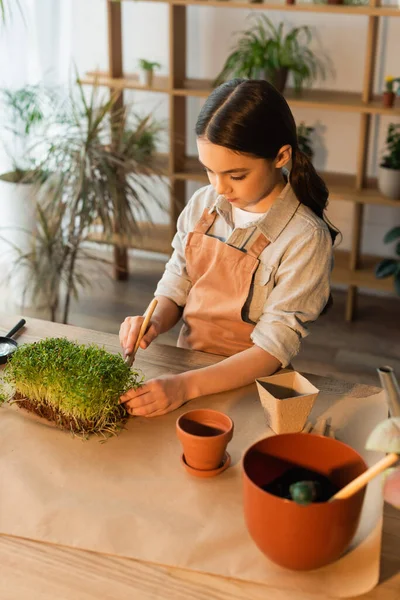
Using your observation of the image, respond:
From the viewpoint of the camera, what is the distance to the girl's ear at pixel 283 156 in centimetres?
161

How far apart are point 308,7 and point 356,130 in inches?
29.4

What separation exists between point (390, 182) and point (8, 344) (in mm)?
2188

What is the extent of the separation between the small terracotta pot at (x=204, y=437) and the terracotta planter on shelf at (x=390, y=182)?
232 centimetres

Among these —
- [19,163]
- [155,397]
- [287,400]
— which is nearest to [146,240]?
[19,163]

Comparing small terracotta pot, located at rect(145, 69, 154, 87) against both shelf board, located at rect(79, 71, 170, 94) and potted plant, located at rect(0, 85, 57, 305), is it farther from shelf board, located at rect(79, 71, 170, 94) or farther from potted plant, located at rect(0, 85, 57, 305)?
potted plant, located at rect(0, 85, 57, 305)

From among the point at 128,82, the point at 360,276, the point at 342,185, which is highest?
the point at 128,82

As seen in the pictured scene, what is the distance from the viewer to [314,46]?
358 cm

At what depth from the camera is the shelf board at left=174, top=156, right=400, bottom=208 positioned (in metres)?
3.35

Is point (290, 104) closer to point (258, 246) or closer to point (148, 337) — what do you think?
point (258, 246)

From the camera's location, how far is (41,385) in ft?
4.43

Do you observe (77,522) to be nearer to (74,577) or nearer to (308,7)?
(74,577)

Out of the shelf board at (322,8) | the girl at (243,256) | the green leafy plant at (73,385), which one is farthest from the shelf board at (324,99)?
the green leafy plant at (73,385)

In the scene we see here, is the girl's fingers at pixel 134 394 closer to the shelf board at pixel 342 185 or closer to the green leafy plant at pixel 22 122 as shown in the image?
the green leafy plant at pixel 22 122

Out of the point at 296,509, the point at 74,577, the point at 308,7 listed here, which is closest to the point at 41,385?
the point at 74,577
